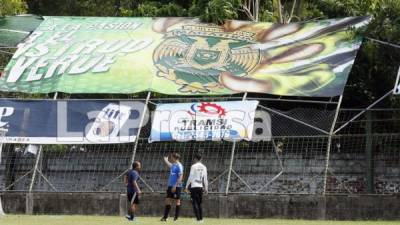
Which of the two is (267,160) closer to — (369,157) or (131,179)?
(369,157)

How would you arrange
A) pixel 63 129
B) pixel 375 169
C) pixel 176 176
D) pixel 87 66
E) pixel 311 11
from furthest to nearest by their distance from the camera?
pixel 311 11 → pixel 87 66 → pixel 63 129 → pixel 375 169 → pixel 176 176

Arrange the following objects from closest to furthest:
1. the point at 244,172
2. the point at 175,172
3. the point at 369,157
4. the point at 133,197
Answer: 1. the point at 133,197
2. the point at 175,172
3. the point at 369,157
4. the point at 244,172

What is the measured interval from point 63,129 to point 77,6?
11704mm

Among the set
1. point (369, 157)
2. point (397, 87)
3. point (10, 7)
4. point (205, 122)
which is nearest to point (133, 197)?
point (205, 122)

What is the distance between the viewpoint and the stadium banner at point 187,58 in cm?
2305

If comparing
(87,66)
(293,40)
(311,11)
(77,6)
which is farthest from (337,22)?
(77,6)

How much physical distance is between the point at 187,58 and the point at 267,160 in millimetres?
4413

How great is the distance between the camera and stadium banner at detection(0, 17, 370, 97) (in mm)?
23047

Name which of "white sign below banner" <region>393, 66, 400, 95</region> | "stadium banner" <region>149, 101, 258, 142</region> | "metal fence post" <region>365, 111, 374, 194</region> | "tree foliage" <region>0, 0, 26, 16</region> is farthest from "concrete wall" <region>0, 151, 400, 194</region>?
"tree foliage" <region>0, 0, 26, 16</region>

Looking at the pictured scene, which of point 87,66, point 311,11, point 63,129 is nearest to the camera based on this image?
point 63,129

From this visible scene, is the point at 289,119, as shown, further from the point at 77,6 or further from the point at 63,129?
the point at 77,6

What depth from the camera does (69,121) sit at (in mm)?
23031

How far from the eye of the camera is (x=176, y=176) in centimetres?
1906

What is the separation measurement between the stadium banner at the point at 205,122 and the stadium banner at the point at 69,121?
0.83 m
